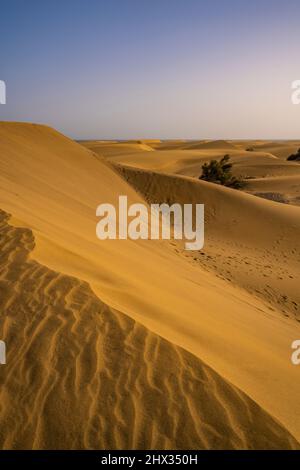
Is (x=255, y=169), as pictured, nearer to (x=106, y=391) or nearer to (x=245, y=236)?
(x=245, y=236)

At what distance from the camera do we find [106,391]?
249 cm

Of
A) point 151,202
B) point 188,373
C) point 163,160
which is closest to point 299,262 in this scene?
point 151,202

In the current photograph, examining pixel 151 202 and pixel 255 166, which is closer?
pixel 151 202

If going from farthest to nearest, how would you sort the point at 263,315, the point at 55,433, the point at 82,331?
the point at 263,315 → the point at 82,331 → the point at 55,433

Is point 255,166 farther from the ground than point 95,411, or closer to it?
farther from the ground

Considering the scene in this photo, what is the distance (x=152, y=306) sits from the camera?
377 centimetres

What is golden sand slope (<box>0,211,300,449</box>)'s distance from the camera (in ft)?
7.22

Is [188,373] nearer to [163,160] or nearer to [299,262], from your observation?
[299,262]

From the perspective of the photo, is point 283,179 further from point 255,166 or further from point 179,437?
point 179,437

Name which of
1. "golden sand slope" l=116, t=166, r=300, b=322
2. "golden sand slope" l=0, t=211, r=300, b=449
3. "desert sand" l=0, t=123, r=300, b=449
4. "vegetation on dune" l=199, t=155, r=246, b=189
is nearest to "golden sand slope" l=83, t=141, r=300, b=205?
→ "vegetation on dune" l=199, t=155, r=246, b=189

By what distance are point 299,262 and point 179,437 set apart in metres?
8.83

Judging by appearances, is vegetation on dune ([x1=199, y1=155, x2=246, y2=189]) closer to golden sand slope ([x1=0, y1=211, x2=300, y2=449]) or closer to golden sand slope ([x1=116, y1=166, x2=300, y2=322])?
golden sand slope ([x1=116, y1=166, x2=300, y2=322])

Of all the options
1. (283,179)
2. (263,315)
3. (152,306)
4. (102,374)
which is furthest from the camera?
(283,179)

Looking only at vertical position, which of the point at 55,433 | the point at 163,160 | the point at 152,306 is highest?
the point at 163,160
